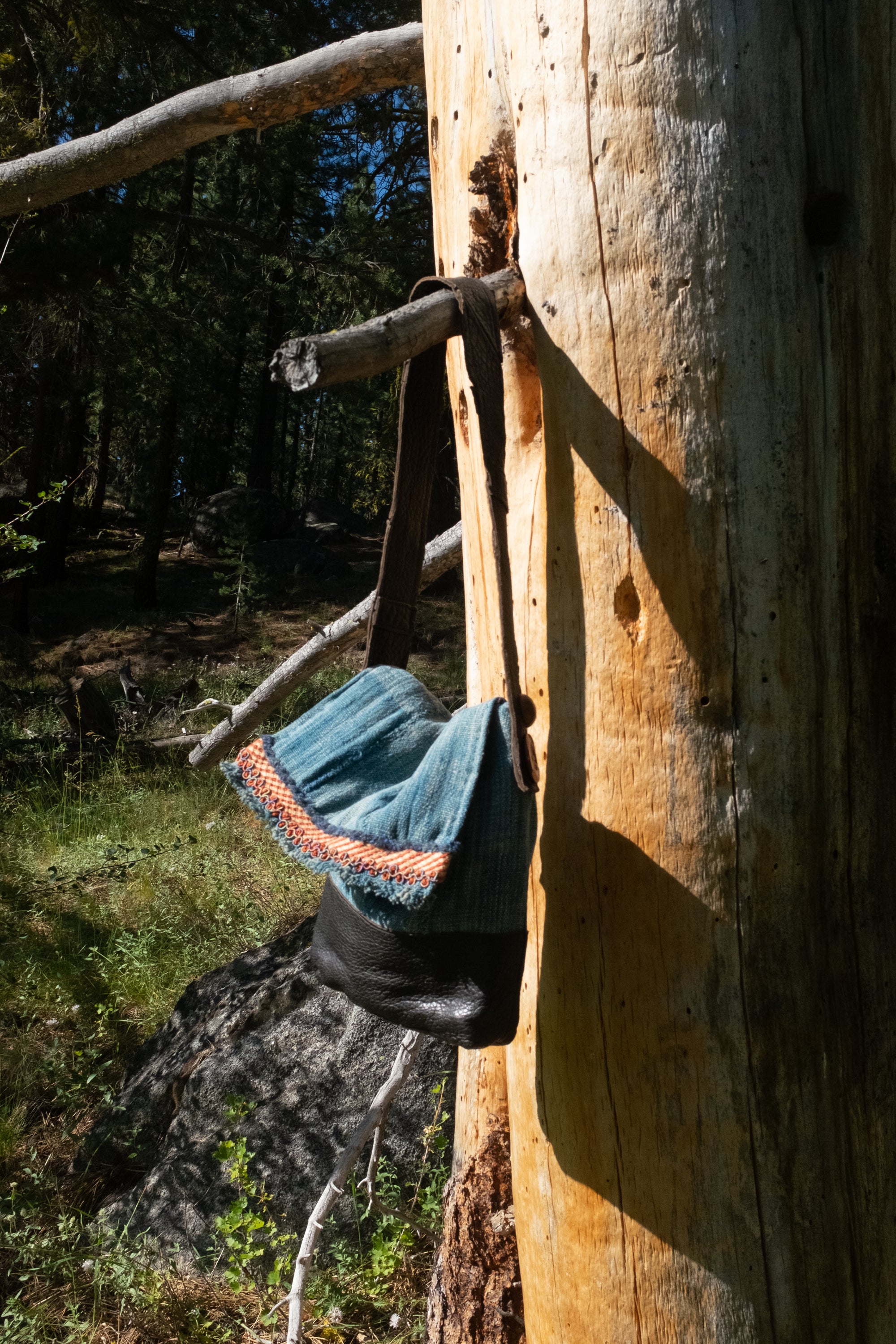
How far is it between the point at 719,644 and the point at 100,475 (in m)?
22.8

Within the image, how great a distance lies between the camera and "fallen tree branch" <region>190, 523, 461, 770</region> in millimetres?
2795

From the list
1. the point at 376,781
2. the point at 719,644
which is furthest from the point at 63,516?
the point at 719,644

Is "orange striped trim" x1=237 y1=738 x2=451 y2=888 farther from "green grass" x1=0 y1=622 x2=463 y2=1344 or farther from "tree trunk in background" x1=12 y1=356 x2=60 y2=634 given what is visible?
"tree trunk in background" x1=12 y1=356 x2=60 y2=634

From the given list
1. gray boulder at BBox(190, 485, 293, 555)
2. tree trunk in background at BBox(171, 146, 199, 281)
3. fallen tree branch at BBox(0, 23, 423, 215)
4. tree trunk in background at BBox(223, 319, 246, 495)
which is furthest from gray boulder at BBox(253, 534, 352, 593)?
fallen tree branch at BBox(0, 23, 423, 215)

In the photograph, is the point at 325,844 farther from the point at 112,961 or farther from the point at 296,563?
the point at 296,563

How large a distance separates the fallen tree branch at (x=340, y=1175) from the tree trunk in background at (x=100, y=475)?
55.0 feet

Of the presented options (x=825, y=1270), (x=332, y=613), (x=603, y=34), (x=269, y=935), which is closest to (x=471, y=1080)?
(x=825, y=1270)

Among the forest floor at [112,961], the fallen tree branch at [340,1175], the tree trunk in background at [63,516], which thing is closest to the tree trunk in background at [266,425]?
the tree trunk in background at [63,516]

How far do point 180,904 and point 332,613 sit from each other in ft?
32.3

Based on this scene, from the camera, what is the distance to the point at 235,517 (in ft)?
64.5

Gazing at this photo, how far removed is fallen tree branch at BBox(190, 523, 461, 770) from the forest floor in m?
1.49

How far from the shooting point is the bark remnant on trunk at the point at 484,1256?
1.79m

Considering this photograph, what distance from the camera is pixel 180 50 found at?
32.4 ft

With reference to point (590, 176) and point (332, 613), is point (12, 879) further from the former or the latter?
point (332, 613)
